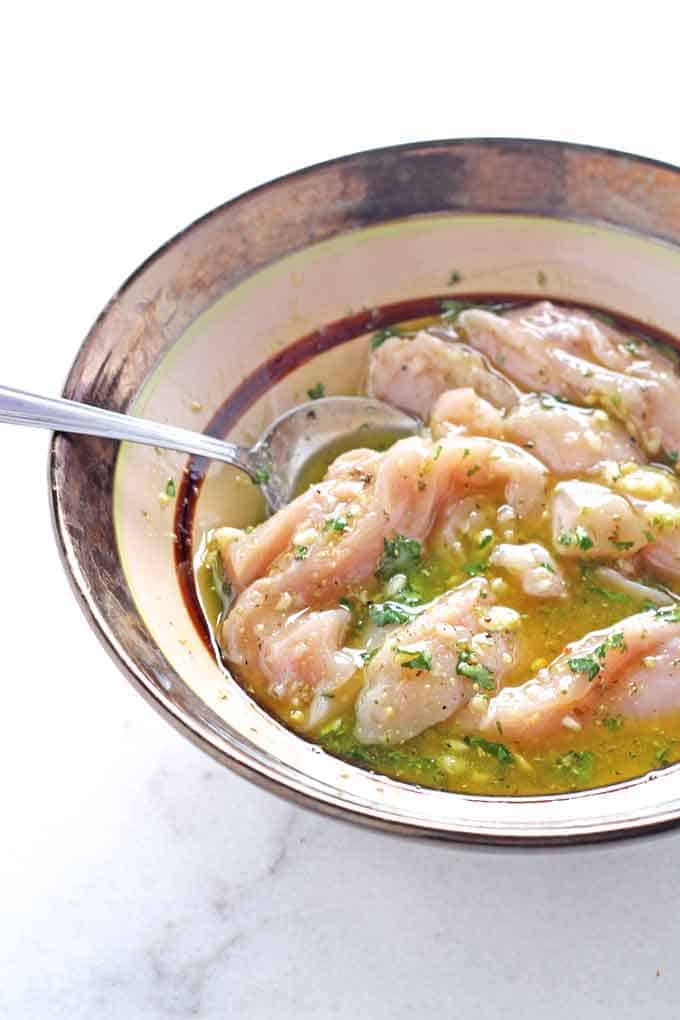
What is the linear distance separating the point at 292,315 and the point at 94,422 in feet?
3.09

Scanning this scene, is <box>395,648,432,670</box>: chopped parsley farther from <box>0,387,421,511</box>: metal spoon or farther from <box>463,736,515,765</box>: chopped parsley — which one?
<box>0,387,421,511</box>: metal spoon

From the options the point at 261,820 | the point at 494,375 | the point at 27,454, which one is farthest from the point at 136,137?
the point at 261,820

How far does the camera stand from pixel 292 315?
11.2 ft

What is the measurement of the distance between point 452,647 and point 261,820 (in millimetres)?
645

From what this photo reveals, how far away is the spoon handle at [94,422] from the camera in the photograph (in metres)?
2.61

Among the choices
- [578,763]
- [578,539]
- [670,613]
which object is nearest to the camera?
[578,763]

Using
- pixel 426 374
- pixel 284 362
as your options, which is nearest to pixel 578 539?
pixel 426 374

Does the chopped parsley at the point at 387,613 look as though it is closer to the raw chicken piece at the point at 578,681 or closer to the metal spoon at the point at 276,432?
the raw chicken piece at the point at 578,681

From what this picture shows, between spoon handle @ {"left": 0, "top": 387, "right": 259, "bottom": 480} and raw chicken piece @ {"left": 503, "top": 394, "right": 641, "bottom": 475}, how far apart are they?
32.3 inches

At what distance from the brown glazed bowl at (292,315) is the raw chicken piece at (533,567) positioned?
23.2 inches

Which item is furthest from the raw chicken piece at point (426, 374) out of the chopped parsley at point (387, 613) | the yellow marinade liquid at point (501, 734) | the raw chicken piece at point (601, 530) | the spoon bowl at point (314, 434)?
the chopped parsley at point (387, 613)

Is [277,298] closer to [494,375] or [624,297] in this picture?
[494,375]

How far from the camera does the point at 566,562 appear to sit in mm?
3100

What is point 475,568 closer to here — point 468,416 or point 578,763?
point 468,416
